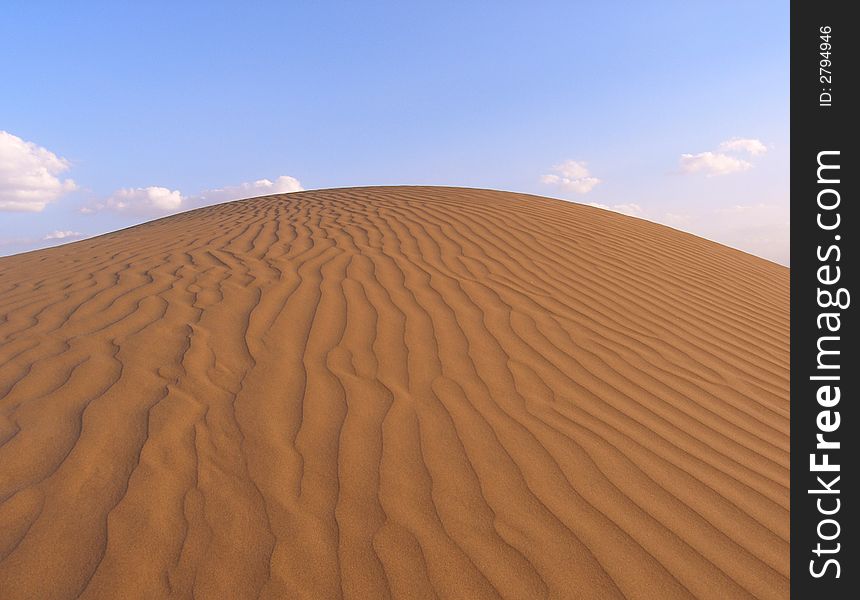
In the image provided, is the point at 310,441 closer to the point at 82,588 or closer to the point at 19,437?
the point at 82,588

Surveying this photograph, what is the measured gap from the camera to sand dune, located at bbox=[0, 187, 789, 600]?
1985mm

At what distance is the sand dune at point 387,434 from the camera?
1.99 meters

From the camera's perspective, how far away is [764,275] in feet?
23.5

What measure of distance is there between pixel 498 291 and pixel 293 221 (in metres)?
3.78

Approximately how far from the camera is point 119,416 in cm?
276

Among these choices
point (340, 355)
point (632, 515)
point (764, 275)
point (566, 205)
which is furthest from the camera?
point (566, 205)

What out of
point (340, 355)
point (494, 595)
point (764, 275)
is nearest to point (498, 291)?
point (340, 355)

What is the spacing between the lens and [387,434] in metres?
2.71

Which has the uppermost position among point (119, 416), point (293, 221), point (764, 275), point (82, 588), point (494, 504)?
point (293, 221)

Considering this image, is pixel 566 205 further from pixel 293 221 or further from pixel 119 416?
pixel 119 416

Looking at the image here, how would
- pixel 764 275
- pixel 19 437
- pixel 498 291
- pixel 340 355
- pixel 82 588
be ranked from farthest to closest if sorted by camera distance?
pixel 764 275 < pixel 498 291 < pixel 340 355 < pixel 19 437 < pixel 82 588

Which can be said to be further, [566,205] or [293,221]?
[566,205]

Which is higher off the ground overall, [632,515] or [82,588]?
[82,588]
